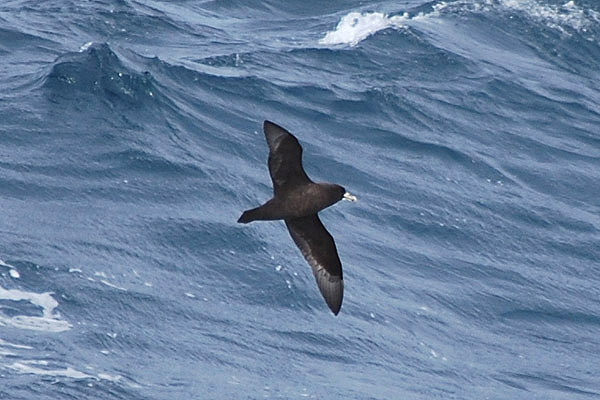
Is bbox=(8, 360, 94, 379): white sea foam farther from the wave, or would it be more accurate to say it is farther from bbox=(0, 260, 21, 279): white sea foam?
the wave

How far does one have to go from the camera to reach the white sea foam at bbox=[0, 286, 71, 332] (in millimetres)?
20297

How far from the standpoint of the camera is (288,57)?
3069cm

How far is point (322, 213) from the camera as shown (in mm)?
24625

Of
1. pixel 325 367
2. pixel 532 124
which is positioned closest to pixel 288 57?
pixel 532 124

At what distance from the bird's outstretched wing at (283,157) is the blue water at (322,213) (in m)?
4.75

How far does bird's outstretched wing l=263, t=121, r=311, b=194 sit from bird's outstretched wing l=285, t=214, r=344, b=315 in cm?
76

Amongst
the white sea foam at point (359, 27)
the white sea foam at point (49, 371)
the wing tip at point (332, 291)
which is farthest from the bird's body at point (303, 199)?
the white sea foam at point (359, 27)

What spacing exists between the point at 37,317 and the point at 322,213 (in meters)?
5.64

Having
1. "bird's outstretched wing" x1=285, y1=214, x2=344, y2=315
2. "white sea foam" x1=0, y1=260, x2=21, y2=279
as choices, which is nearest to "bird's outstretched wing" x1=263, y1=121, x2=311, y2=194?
"bird's outstretched wing" x1=285, y1=214, x2=344, y2=315

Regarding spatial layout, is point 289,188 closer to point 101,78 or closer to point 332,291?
point 332,291

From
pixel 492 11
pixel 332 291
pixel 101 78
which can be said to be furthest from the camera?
pixel 492 11

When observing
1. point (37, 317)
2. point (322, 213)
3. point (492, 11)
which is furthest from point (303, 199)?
point (492, 11)

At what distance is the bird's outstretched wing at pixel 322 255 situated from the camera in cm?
1630

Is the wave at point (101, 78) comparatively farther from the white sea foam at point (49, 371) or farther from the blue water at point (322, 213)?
the white sea foam at point (49, 371)
